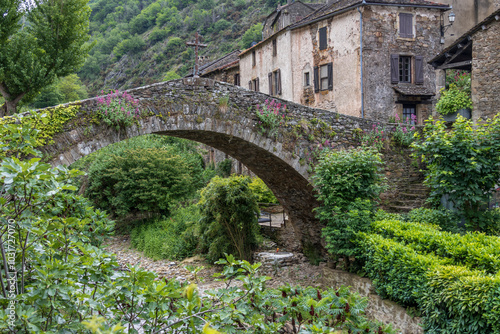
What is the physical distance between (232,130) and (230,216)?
4.35m

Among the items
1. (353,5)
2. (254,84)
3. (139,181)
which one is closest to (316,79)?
(353,5)

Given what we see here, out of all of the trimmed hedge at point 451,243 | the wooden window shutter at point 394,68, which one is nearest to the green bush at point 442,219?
the trimmed hedge at point 451,243

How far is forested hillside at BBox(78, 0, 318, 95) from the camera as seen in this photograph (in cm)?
4938

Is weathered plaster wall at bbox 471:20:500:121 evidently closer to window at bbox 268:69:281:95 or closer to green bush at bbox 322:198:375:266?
green bush at bbox 322:198:375:266

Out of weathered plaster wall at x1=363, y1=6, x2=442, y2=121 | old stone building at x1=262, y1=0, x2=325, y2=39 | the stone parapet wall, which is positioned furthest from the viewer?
old stone building at x1=262, y1=0, x2=325, y2=39

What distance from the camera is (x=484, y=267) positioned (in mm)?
5477

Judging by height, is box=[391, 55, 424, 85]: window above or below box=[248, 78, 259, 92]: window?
below

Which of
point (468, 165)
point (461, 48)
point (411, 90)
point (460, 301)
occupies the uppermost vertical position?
point (461, 48)

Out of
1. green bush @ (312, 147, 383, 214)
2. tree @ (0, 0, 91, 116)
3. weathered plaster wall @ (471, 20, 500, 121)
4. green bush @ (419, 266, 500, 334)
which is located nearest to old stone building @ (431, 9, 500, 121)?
weathered plaster wall @ (471, 20, 500, 121)

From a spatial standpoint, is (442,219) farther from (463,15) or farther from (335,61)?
(463,15)

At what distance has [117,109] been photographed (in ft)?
Result: 25.8

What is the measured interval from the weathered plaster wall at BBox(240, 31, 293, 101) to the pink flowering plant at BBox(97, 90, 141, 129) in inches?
500

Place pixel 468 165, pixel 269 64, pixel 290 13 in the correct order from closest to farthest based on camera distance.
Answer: pixel 468 165
pixel 269 64
pixel 290 13

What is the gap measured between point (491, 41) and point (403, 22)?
6.22 meters
